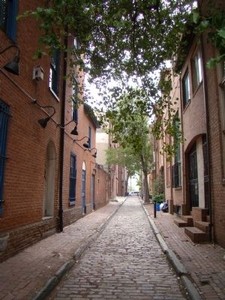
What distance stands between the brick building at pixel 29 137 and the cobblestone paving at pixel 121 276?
1819 millimetres

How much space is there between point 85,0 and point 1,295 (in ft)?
20.0

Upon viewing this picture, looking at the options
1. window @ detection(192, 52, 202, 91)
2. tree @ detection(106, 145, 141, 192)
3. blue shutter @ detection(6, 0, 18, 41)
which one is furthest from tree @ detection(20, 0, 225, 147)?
tree @ detection(106, 145, 141, 192)

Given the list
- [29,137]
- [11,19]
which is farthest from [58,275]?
[11,19]

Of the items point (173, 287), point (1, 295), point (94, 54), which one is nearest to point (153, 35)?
point (94, 54)

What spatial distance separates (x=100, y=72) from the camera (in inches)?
402

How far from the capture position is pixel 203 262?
25.5ft

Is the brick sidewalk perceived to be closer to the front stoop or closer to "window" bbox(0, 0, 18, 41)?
the front stoop

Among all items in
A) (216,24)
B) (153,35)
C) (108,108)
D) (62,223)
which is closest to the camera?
(216,24)

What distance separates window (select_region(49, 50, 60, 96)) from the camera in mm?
12313

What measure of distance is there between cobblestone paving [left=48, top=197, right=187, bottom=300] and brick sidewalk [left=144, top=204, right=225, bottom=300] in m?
0.38

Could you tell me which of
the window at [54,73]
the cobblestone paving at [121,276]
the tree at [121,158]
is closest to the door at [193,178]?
the cobblestone paving at [121,276]

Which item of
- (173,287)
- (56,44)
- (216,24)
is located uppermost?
(56,44)

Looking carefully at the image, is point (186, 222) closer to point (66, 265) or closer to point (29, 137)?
point (29, 137)

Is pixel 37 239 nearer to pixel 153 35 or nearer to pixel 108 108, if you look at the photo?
pixel 108 108
